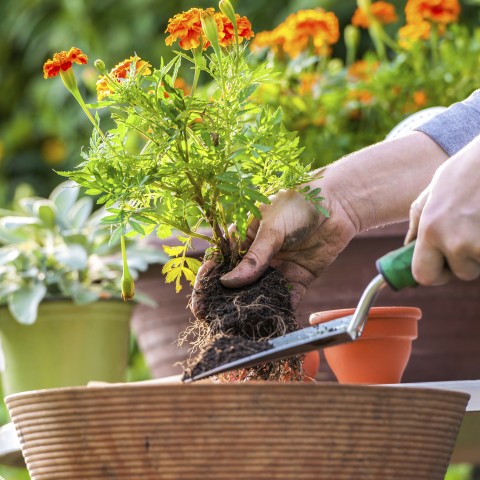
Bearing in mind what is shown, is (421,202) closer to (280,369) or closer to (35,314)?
(280,369)

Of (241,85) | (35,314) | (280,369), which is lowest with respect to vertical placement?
(35,314)

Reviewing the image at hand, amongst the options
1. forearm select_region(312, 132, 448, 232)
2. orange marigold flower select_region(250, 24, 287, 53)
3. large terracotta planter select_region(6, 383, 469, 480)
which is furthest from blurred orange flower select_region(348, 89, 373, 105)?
large terracotta planter select_region(6, 383, 469, 480)

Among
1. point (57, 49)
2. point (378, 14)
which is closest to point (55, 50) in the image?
point (57, 49)

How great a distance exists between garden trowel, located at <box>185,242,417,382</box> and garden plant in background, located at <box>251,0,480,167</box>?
1.30 m

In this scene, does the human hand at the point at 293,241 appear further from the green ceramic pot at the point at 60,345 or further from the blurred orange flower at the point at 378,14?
the blurred orange flower at the point at 378,14

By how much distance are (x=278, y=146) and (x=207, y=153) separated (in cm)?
9

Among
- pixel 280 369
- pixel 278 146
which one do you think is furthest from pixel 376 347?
pixel 278 146

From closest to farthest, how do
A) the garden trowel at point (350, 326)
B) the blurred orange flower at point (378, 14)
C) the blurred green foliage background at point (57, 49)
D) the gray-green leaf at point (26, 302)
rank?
the garden trowel at point (350, 326) → the gray-green leaf at point (26, 302) → the blurred orange flower at point (378, 14) → the blurred green foliage background at point (57, 49)

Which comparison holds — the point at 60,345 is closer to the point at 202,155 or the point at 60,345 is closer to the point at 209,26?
the point at 202,155

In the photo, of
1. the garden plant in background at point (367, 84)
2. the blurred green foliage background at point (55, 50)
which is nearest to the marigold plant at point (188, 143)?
the garden plant in background at point (367, 84)

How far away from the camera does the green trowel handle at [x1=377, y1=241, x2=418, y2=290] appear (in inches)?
38.4

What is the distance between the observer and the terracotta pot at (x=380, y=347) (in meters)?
1.31

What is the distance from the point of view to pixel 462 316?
6.05 feet

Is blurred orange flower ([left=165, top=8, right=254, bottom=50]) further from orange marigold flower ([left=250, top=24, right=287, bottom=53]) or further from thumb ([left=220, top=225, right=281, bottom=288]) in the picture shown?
orange marigold flower ([left=250, top=24, right=287, bottom=53])
